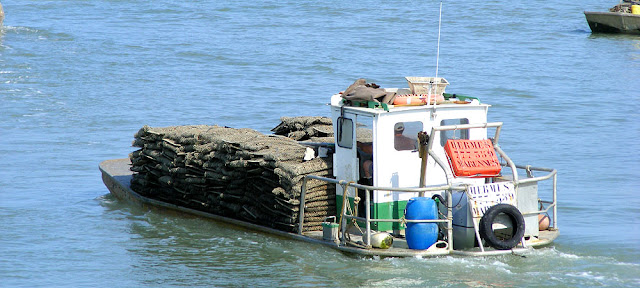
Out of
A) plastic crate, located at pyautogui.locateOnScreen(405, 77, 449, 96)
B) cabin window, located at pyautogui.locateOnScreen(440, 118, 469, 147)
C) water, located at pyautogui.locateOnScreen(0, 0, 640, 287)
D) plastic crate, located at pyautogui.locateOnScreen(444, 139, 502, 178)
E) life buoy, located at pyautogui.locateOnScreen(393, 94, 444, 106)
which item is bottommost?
water, located at pyautogui.locateOnScreen(0, 0, 640, 287)

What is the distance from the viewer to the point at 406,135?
1197 centimetres

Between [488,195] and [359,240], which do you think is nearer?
[488,195]

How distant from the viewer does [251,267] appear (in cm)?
1263

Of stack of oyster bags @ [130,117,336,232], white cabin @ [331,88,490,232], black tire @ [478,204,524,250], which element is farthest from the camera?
stack of oyster bags @ [130,117,336,232]

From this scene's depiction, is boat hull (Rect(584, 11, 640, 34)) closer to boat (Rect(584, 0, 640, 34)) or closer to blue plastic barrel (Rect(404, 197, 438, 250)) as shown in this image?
boat (Rect(584, 0, 640, 34))

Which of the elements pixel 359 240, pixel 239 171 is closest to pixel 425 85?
pixel 359 240

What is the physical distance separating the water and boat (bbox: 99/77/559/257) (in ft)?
0.92

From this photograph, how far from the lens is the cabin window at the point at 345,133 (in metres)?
12.1

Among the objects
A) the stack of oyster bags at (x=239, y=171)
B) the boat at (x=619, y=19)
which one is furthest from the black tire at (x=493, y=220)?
the boat at (x=619, y=19)

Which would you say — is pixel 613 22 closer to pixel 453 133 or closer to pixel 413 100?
pixel 453 133

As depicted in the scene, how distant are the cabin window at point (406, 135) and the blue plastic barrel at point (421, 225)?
85cm

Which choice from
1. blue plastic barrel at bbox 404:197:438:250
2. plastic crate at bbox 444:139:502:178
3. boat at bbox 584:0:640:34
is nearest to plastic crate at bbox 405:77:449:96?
plastic crate at bbox 444:139:502:178

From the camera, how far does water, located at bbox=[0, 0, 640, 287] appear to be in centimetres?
1252

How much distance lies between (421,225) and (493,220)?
92 centimetres
